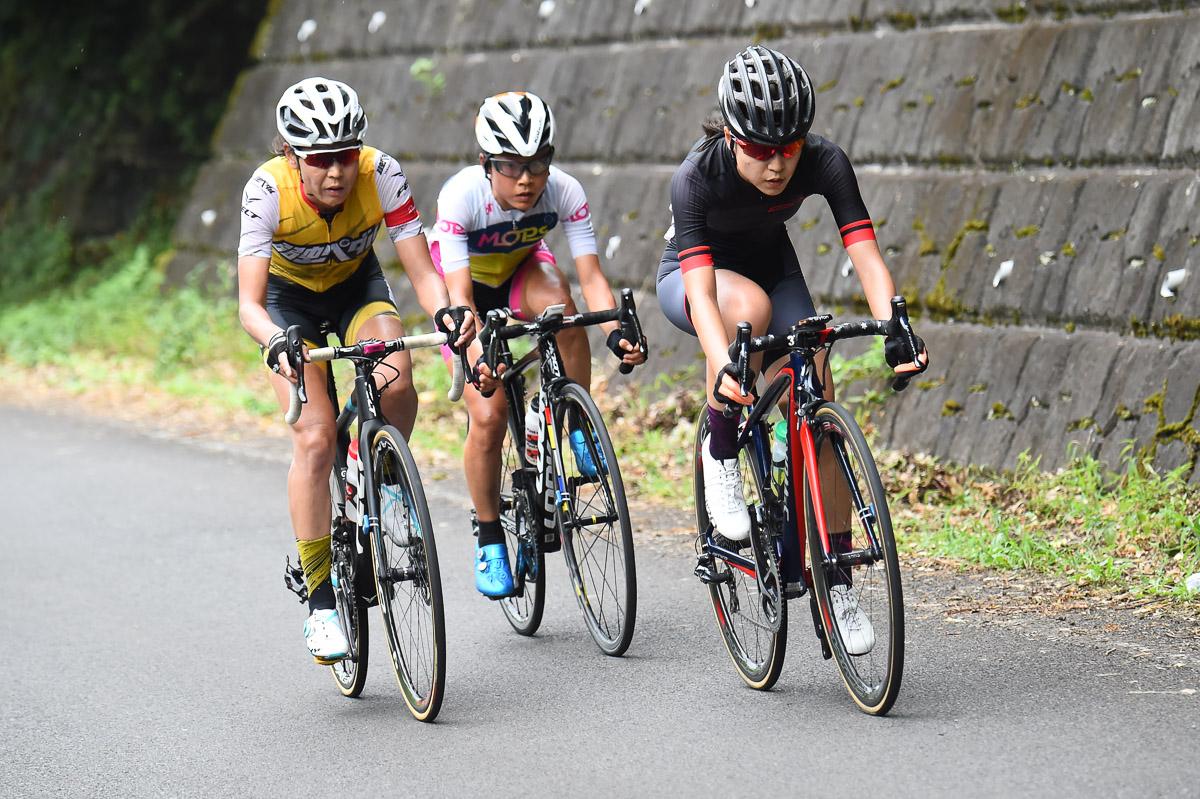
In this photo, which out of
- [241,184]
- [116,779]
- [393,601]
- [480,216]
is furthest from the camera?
[241,184]

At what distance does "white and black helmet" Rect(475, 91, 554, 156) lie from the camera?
5.43 meters

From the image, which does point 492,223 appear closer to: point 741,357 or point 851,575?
point 741,357

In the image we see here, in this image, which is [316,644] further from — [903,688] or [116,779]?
[903,688]

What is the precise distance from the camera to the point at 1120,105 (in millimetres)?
7637

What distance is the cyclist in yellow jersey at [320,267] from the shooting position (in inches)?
195

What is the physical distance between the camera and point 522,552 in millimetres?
5699

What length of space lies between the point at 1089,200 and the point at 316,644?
504cm

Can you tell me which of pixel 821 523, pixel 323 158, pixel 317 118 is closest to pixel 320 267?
pixel 323 158

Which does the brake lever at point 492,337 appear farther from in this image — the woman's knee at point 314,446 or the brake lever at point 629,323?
the woman's knee at point 314,446

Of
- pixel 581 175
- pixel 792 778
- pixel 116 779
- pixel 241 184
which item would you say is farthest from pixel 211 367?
pixel 792 778

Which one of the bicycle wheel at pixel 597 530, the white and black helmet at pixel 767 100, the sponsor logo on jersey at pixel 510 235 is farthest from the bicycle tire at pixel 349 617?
the white and black helmet at pixel 767 100

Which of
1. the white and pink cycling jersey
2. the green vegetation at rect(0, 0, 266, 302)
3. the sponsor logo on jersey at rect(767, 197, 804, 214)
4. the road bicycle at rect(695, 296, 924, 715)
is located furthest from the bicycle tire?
the green vegetation at rect(0, 0, 266, 302)

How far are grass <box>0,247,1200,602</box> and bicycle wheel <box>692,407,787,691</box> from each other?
1631mm

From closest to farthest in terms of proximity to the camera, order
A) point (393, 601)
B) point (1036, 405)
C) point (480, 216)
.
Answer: point (393, 601), point (480, 216), point (1036, 405)
